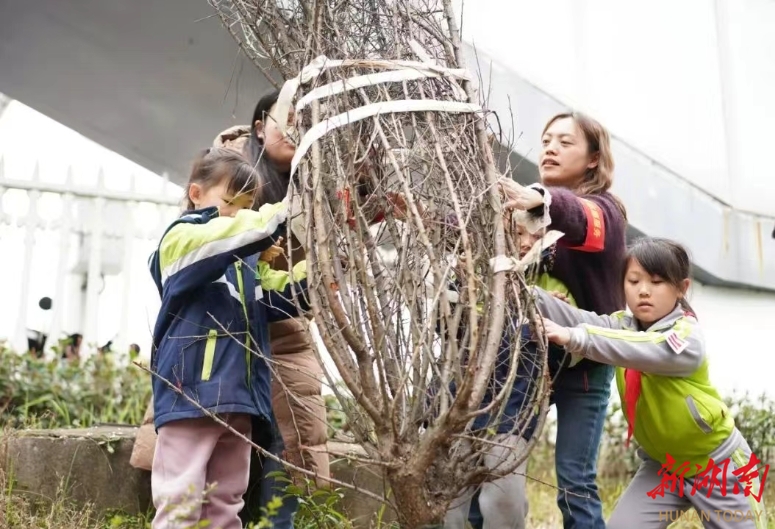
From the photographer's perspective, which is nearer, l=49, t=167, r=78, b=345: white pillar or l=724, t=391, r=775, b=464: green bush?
l=724, t=391, r=775, b=464: green bush

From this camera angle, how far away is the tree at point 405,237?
87.9 inches

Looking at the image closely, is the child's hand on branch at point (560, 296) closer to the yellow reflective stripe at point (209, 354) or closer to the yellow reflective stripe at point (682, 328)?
the yellow reflective stripe at point (682, 328)

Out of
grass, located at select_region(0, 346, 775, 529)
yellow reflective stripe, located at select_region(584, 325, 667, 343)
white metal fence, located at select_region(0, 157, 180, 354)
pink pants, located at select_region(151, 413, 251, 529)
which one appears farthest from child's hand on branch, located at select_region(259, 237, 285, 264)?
white metal fence, located at select_region(0, 157, 180, 354)

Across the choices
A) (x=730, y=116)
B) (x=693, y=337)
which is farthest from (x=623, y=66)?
(x=693, y=337)

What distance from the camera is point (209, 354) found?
274cm

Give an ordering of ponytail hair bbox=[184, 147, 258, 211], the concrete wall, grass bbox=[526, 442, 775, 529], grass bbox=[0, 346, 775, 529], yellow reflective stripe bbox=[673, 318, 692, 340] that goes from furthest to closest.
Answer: the concrete wall → grass bbox=[0, 346, 775, 529] → grass bbox=[526, 442, 775, 529] → ponytail hair bbox=[184, 147, 258, 211] → yellow reflective stripe bbox=[673, 318, 692, 340]

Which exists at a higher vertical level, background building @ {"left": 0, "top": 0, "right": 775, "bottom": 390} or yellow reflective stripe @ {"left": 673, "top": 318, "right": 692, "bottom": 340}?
background building @ {"left": 0, "top": 0, "right": 775, "bottom": 390}

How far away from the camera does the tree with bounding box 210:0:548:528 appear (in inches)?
87.9

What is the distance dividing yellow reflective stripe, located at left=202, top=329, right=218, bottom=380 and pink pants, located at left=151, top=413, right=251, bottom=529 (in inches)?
5.4

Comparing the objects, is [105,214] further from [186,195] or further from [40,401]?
[186,195]

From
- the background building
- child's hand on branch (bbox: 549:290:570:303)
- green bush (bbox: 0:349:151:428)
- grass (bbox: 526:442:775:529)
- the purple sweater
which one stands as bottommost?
grass (bbox: 526:442:775:529)

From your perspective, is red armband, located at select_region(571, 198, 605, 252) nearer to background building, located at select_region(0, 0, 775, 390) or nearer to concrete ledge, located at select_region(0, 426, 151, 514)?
concrete ledge, located at select_region(0, 426, 151, 514)

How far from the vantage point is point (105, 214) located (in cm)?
604

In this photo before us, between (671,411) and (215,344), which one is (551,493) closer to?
(671,411)
